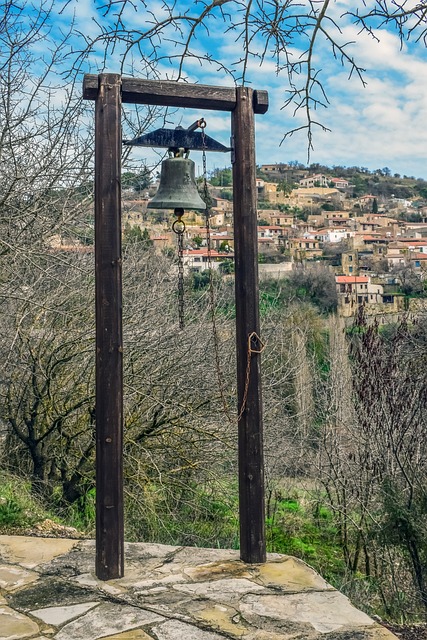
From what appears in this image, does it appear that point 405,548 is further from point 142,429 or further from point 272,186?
point 272,186

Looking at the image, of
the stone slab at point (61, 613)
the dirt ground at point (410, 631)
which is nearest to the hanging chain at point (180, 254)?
the stone slab at point (61, 613)

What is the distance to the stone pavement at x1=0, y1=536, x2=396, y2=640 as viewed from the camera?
2889 millimetres

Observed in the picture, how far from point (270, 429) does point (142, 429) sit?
5.66 ft

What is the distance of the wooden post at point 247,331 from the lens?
370 cm

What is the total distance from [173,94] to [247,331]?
52.5 inches

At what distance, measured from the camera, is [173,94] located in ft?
12.0

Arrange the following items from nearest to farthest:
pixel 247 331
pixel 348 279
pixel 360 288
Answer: pixel 247 331, pixel 360 288, pixel 348 279

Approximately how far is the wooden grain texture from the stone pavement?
2.50m

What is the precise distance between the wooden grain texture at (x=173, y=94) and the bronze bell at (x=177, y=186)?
0.32 metres

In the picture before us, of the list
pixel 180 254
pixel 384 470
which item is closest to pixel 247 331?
pixel 180 254

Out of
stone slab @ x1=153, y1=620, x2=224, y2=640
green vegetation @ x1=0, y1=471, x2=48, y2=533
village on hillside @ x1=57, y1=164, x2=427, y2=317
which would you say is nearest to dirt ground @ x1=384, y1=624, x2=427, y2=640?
stone slab @ x1=153, y1=620, x2=224, y2=640

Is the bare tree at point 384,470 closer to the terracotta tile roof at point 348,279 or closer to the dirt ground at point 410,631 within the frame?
the dirt ground at point 410,631

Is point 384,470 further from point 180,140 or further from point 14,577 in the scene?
point 180,140

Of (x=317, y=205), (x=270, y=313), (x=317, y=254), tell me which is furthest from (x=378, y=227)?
(x=270, y=313)
